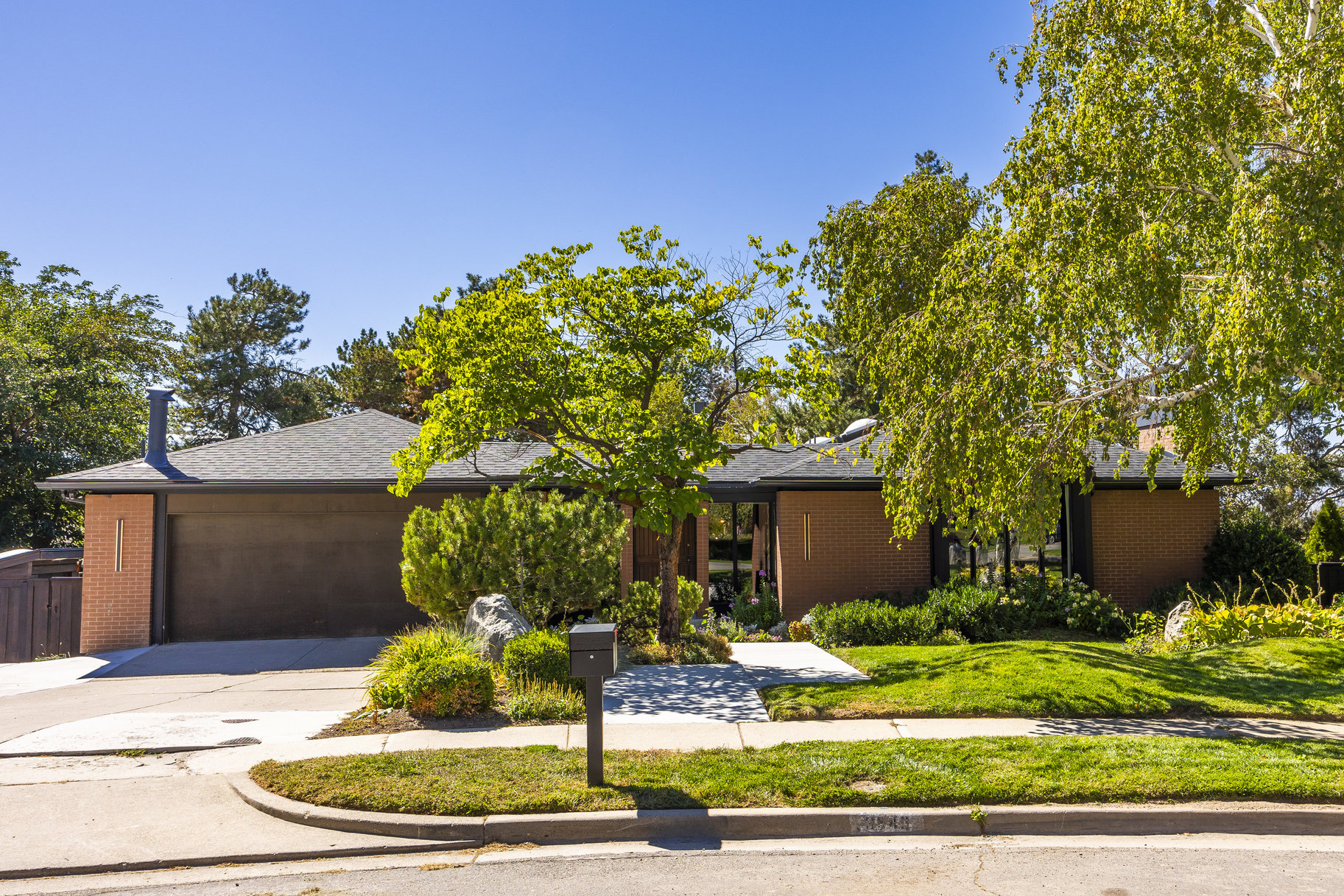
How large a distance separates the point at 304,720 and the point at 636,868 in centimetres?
541

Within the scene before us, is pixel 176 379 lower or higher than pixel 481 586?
higher

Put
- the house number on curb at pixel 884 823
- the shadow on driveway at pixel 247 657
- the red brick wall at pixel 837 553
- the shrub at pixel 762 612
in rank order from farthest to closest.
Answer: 1. the red brick wall at pixel 837 553
2. the shrub at pixel 762 612
3. the shadow on driveway at pixel 247 657
4. the house number on curb at pixel 884 823

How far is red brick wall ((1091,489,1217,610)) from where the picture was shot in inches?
697

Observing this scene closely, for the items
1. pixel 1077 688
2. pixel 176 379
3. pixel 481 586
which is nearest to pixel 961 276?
pixel 1077 688

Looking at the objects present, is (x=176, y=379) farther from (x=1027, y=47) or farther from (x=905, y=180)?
(x=1027, y=47)

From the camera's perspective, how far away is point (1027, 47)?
11055 mm

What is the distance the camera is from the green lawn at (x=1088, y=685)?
9.04 metres

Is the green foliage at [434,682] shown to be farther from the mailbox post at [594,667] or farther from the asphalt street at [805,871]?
the asphalt street at [805,871]

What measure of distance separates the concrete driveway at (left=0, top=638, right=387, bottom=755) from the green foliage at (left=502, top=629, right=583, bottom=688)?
190 cm

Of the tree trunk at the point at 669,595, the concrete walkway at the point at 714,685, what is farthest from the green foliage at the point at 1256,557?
the tree trunk at the point at 669,595

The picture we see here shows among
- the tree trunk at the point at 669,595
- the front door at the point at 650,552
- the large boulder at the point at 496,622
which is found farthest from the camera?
the front door at the point at 650,552

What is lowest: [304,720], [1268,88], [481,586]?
[304,720]

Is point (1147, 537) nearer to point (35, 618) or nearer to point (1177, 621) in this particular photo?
point (1177, 621)

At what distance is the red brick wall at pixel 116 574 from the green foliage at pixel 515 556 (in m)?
5.92
